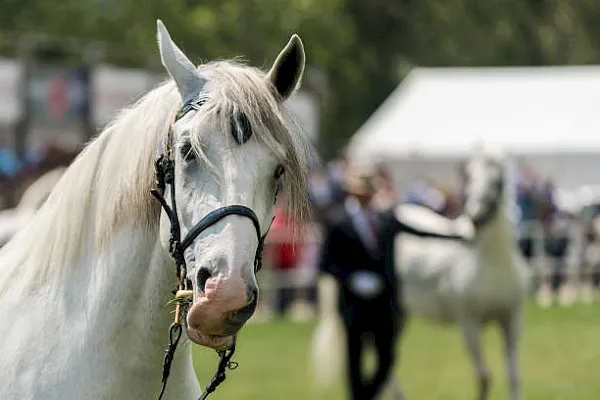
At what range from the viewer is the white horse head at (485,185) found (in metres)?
11.5

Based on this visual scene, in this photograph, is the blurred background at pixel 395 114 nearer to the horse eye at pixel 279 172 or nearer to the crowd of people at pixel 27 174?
the crowd of people at pixel 27 174

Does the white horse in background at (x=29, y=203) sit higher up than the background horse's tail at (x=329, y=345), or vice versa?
the white horse in background at (x=29, y=203)

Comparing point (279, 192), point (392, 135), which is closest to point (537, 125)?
point (392, 135)

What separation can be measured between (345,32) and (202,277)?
3755cm

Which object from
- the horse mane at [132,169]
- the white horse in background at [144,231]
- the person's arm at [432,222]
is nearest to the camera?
the white horse in background at [144,231]

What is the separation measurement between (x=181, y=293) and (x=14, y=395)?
0.65 m

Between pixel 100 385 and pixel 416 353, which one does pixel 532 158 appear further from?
pixel 100 385

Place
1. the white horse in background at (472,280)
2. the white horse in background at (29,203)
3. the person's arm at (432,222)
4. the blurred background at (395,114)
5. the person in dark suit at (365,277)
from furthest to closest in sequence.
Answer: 1. the blurred background at (395,114)
2. the person's arm at (432,222)
3. the white horse in background at (472,280)
4. the person in dark suit at (365,277)
5. the white horse in background at (29,203)

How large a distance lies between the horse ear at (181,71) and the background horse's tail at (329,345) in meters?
6.97

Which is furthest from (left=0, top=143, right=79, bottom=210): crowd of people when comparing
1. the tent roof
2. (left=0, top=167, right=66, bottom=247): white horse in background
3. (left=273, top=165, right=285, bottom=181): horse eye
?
the tent roof

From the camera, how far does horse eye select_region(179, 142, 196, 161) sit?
3.77 metres

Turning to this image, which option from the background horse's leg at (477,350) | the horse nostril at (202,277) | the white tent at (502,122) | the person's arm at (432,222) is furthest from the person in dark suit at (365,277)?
the white tent at (502,122)

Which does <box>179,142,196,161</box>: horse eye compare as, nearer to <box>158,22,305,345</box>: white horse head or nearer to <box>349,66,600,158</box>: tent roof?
<box>158,22,305,345</box>: white horse head

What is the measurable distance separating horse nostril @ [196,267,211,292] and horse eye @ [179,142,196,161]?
35 centimetres
